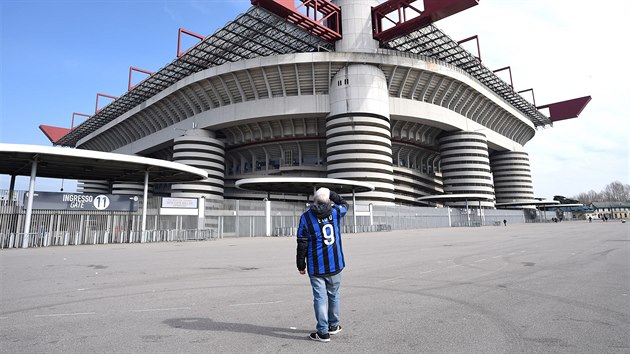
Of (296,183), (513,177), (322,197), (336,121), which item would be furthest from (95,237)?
(513,177)

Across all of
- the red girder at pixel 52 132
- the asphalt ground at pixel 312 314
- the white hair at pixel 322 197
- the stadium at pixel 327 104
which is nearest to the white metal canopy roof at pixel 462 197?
the stadium at pixel 327 104

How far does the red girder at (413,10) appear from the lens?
36678 millimetres

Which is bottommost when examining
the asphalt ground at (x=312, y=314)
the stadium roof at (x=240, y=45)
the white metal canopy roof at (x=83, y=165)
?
the asphalt ground at (x=312, y=314)

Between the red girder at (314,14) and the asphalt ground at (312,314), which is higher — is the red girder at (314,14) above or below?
above

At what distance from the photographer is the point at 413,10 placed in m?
40.8

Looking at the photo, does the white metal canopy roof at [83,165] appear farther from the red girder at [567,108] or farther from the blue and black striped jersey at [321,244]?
the red girder at [567,108]

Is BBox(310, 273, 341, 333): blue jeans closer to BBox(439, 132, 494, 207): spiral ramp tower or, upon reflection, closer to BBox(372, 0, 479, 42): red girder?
BBox(372, 0, 479, 42): red girder

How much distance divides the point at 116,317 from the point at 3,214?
20.2m

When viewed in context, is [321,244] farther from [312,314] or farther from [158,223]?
[158,223]

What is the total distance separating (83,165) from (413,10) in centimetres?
3867

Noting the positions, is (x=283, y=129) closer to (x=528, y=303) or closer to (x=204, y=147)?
(x=204, y=147)

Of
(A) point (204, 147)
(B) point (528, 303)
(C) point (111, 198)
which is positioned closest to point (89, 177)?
(C) point (111, 198)

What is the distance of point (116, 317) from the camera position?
451 centimetres

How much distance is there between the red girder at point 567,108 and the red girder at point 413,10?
52.4 metres
